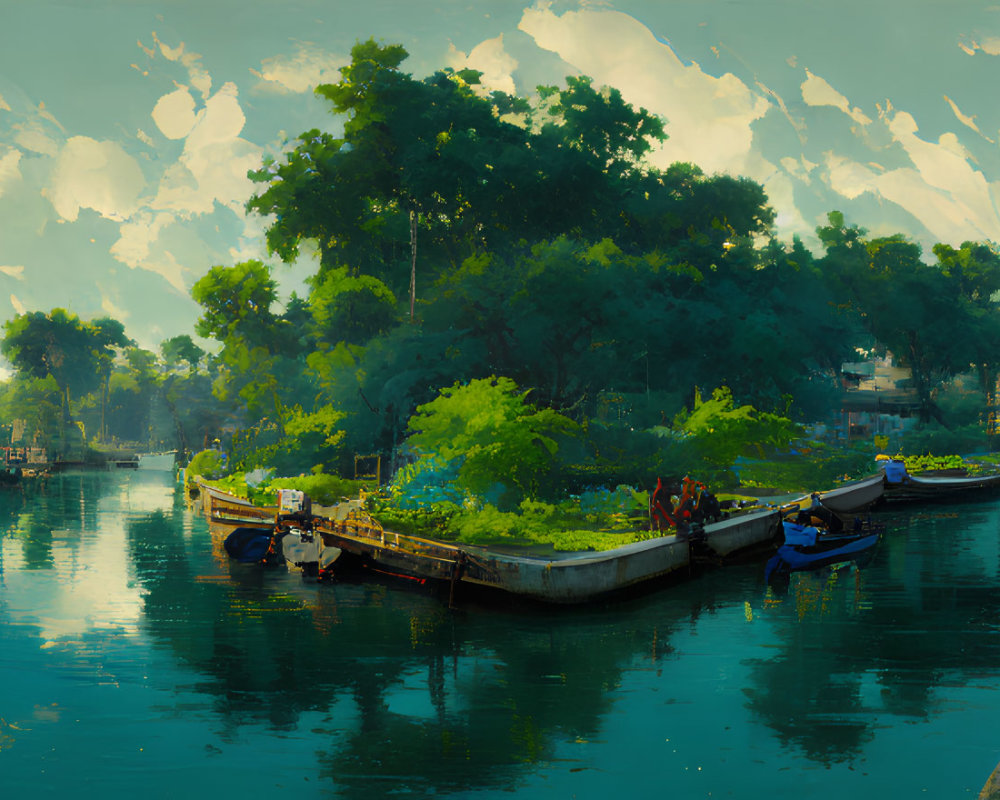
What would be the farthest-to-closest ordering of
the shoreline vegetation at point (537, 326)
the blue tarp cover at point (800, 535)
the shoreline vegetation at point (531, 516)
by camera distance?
1. the shoreline vegetation at point (537, 326)
2. the blue tarp cover at point (800, 535)
3. the shoreline vegetation at point (531, 516)

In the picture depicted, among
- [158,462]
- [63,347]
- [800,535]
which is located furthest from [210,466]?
[63,347]

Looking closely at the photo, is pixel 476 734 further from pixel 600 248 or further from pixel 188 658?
pixel 600 248

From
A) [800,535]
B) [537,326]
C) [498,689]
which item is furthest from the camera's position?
[537,326]

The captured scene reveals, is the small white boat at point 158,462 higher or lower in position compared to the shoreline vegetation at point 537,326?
lower

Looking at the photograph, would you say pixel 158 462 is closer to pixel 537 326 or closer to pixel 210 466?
pixel 210 466

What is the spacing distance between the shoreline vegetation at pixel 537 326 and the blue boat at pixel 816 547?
4285 mm

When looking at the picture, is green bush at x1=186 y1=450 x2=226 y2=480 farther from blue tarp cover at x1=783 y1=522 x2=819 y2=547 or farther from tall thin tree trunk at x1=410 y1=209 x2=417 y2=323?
blue tarp cover at x1=783 y1=522 x2=819 y2=547

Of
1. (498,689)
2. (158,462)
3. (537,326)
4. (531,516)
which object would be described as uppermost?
(537,326)

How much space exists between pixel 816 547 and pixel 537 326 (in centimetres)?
2164

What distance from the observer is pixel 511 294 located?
51469mm

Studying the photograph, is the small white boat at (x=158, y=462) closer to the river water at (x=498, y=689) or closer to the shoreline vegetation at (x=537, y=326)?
the shoreline vegetation at (x=537, y=326)

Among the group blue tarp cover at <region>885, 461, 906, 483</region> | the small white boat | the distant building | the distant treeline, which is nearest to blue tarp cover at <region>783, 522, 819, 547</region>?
the distant treeline

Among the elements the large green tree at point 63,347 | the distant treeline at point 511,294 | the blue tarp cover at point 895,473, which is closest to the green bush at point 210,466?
the distant treeline at point 511,294

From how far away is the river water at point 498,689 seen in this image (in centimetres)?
1500
